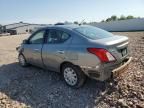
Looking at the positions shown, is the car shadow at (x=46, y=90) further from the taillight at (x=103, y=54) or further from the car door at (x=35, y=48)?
the taillight at (x=103, y=54)

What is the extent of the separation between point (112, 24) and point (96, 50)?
38694mm

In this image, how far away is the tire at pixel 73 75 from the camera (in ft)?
16.6

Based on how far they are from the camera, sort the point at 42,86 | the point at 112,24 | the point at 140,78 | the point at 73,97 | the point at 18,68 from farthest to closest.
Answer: the point at 112,24, the point at 18,68, the point at 42,86, the point at 140,78, the point at 73,97

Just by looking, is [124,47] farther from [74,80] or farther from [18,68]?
[18,68]

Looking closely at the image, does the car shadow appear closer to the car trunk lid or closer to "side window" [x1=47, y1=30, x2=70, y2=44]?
the car trunk lid

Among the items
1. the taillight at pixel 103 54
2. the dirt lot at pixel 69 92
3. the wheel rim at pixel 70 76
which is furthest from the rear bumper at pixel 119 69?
the wheel rim at pixel 70 76

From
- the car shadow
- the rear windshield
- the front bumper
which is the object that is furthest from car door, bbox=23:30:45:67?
the front bumper

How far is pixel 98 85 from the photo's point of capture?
538cm

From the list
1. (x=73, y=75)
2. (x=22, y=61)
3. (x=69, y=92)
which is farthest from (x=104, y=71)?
(x=22, y=61)

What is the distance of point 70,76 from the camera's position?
5285mm

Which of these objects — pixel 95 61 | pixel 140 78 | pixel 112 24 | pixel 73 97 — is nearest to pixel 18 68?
pixel 73 97

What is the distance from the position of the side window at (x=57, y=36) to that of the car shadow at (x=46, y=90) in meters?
1.23

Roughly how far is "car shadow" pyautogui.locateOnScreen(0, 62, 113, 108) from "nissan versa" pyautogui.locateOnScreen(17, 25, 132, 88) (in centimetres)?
32

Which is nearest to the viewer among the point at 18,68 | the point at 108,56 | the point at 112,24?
the point at 108,56
